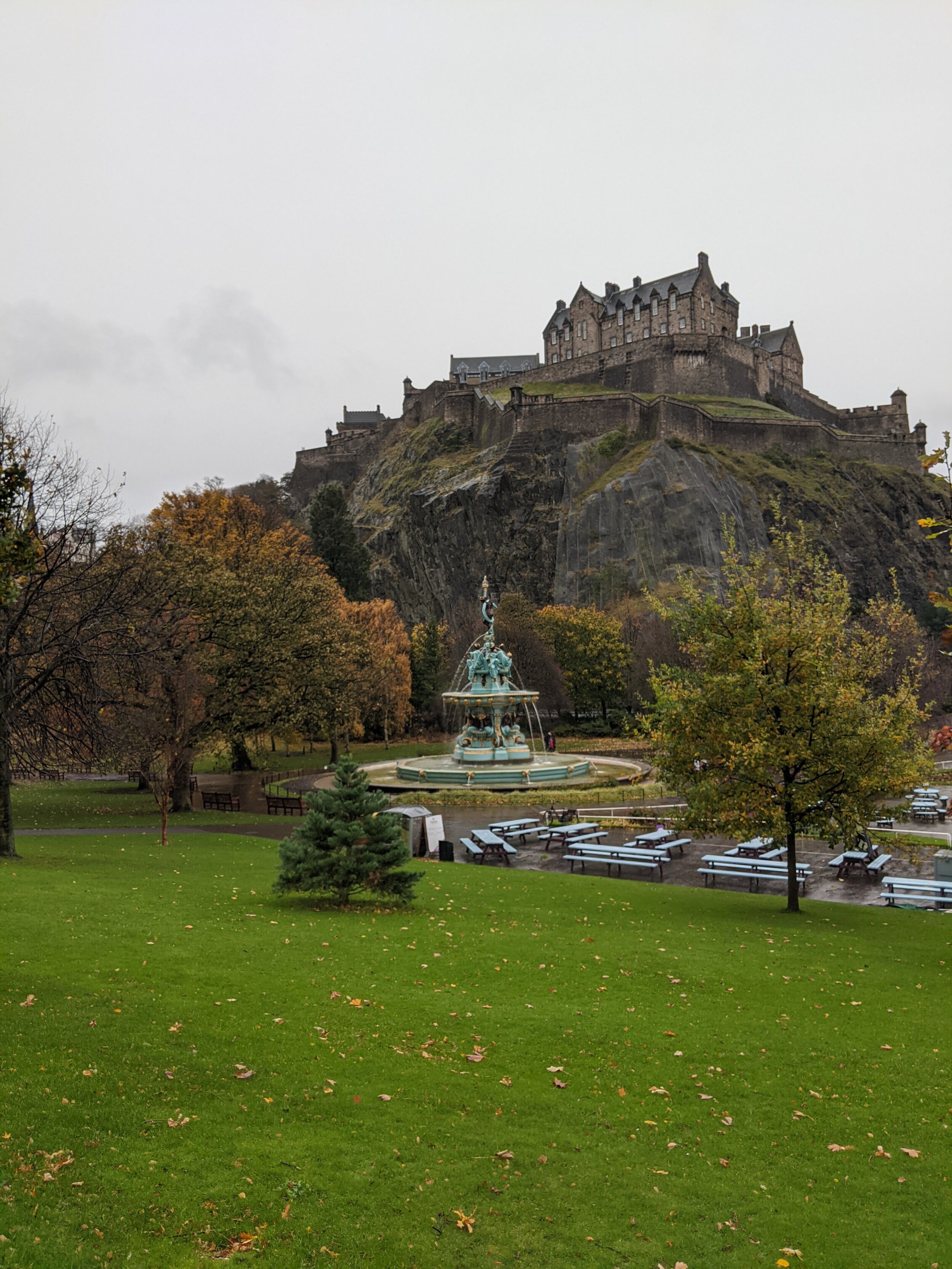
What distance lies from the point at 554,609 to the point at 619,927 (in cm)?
4880

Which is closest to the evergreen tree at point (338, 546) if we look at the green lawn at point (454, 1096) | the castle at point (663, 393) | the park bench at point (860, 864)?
the castle at point (663, 393)

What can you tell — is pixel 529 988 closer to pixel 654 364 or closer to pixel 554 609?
pixel 554 609

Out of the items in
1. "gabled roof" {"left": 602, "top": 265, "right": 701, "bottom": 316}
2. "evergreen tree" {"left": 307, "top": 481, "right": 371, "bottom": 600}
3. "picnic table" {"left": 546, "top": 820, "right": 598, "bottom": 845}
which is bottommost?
"picnic table" {"left": 546, "top": 820, "right": 598, "bottom": 845}

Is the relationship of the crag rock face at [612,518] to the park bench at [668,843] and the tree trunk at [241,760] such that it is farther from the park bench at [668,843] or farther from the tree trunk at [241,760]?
the park bench at [668,843]

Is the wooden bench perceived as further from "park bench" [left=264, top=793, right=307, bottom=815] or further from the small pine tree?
"park bench" [left=264, top=793, right=307, bottom=815]

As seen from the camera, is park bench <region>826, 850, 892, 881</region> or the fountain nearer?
park bench <region>826, 850, 892, 881</region>

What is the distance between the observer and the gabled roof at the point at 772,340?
98188 millimetres

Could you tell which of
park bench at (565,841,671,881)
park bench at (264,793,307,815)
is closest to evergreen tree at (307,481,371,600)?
park bench at (264,793,307,815)


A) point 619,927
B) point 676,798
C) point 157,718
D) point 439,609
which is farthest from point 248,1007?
point 439,609

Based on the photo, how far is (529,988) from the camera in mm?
9586

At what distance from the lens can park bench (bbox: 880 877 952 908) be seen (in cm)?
1617

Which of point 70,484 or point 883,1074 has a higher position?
point 70,484

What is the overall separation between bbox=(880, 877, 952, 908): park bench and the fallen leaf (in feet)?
42.3

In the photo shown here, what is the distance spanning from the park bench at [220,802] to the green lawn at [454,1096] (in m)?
15.4
